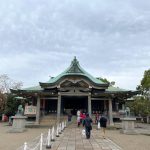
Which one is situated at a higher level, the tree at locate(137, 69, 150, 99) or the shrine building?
the tree at locate(137, 69, 150, 99)

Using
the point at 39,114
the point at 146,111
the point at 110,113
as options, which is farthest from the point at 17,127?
the point at 146,111

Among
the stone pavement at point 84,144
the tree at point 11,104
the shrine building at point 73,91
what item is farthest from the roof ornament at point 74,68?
the tree at point 11,104

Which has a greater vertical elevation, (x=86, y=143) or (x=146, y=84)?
(x=146, y=84)

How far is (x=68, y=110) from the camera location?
33.9 metres

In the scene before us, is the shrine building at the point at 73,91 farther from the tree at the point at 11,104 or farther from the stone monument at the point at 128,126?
the tree at the point at 11,104

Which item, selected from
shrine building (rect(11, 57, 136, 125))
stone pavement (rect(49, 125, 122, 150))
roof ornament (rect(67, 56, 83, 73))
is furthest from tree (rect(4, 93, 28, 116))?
stone pavement (rect(49, 125, 122, 150))

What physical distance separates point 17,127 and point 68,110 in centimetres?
1326

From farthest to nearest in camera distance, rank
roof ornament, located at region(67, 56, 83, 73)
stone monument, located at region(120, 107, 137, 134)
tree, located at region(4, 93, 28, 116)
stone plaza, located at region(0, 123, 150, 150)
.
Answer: tree, located at region(4, 93, 28, 116), roof ornament, located at region(67, 56, 83, 73), stone monument, located at region(120, 107, 137, 134), stone plaza, located at region(0, 123, 150, 150)

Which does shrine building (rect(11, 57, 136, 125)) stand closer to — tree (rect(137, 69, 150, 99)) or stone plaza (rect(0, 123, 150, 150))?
stone plaza (rect(0, 123, 150, 150))

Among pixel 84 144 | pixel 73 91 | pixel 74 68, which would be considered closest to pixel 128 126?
pixel 84 144

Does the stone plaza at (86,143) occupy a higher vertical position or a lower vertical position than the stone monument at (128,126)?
lower

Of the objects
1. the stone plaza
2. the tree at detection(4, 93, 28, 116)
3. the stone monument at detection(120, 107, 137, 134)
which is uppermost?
the tree at detection(4, 93, 28, 116)

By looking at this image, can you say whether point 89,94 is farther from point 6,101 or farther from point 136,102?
point 6,101

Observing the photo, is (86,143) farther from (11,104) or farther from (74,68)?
(11,104)
